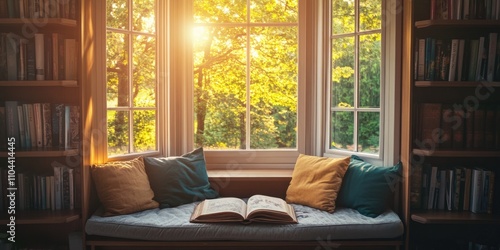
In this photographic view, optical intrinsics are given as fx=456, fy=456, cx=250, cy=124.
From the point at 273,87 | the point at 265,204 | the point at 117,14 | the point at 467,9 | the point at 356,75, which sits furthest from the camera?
the point at 273,87

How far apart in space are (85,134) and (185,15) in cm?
133

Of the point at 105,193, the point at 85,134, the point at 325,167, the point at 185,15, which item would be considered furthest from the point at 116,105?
the point at 325,167

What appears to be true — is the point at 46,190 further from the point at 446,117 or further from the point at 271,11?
the point at 446,117

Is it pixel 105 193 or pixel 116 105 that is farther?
pixel 116 105

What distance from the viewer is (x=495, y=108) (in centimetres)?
305

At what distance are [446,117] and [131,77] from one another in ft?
7.57

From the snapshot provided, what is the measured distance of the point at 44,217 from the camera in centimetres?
288

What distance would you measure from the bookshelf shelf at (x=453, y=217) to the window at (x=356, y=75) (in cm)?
64

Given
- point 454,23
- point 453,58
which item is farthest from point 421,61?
point 454,23

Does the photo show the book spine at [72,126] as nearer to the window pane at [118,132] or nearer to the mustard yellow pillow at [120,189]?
the mustard yellow pillow at [120,189]

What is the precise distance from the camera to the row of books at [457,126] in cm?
304

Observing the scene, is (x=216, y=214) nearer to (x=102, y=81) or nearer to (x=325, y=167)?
(x=325, y=167)

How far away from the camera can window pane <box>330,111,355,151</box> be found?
3.62m

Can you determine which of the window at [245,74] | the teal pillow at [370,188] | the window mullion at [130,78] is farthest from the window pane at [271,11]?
the teal pillow at [370,188]
